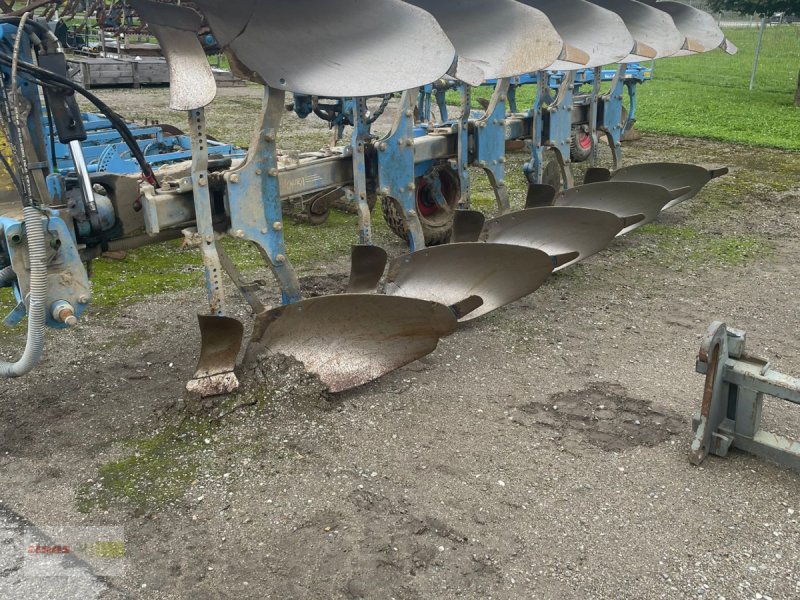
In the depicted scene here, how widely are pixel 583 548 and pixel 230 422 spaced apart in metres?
1.48

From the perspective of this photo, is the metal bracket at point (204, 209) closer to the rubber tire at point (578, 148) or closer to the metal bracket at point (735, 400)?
the metal bracket at point (735, 400)

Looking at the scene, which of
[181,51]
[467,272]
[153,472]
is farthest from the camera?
[467,272]

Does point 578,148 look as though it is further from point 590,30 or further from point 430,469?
point 430,469

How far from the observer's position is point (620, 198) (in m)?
5.47

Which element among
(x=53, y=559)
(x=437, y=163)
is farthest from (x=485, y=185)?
Result: (x=53, y=559)

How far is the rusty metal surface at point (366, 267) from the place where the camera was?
3.88 m

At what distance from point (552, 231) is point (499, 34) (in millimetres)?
1192

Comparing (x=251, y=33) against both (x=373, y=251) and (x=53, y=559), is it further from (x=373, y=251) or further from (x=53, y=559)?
(x=53, y=559)

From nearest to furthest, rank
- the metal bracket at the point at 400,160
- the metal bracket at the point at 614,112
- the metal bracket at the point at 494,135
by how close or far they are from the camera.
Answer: the metal bracket at the point at 400,160 → the metal bracket at the point at 494,135 → the metal bracket at the point at 614,112

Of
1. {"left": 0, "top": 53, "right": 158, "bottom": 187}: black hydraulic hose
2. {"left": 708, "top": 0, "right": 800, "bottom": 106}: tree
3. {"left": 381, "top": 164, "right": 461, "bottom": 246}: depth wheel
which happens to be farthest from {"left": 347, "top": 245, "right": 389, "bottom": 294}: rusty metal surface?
{"left": 708, "top": 0, "right": 800, "bottom": 106}: tree

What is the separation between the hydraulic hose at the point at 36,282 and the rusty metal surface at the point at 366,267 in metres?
1.49

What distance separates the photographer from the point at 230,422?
3.22m

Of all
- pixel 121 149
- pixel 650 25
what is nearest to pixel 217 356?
pixel 121 149

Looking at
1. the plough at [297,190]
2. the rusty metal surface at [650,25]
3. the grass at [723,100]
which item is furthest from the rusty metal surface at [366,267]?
the grass at [723,100]
